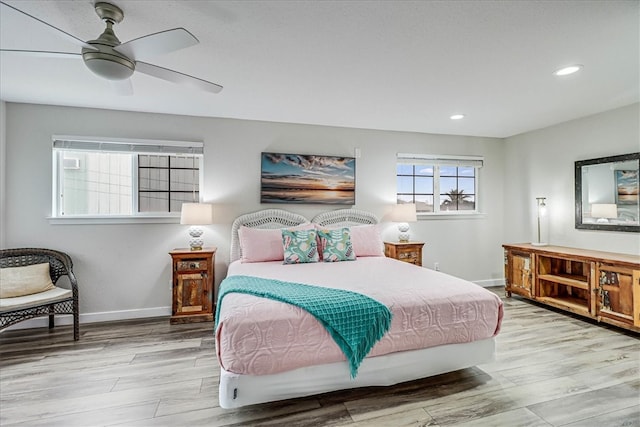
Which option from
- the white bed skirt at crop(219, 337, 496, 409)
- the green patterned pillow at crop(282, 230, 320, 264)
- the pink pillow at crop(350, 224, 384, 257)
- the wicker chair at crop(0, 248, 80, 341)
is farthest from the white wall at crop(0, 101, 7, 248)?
the pink pillow at crop(350, 224, 384, 257)

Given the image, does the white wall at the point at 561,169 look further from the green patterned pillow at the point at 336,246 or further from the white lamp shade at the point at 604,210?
the green patterned pillow at the point at 336,246

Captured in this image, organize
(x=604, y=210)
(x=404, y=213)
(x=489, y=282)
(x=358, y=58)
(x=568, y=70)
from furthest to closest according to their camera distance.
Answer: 1. (x=489, y=282)
2. (x=404, y=213)
3. (x=604, y=210)
4. (x=568, y=70)
5. (x=358, y=58)

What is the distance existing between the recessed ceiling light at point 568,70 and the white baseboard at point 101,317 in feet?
15.6

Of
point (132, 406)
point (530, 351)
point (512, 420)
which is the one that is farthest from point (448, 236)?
point (132, 406)

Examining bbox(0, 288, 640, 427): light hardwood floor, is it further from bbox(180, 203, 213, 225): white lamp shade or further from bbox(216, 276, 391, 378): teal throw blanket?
bbox(180, 203, 213, 225): white lamp shade

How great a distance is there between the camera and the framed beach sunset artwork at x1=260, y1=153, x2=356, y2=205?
4.14 meters

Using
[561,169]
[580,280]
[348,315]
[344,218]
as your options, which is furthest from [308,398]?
[561,169]

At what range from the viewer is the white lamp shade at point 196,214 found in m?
3.54

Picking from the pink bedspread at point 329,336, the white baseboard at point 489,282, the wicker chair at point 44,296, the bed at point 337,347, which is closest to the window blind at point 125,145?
the wicker chair at point 44,296

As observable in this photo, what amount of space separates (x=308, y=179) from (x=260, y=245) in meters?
1.21

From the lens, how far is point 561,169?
14.0 feet

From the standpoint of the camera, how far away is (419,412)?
1986mm

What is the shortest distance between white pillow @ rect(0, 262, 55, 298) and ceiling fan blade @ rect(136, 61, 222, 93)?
8.67 ft

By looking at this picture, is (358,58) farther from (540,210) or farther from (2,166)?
(2,166)
